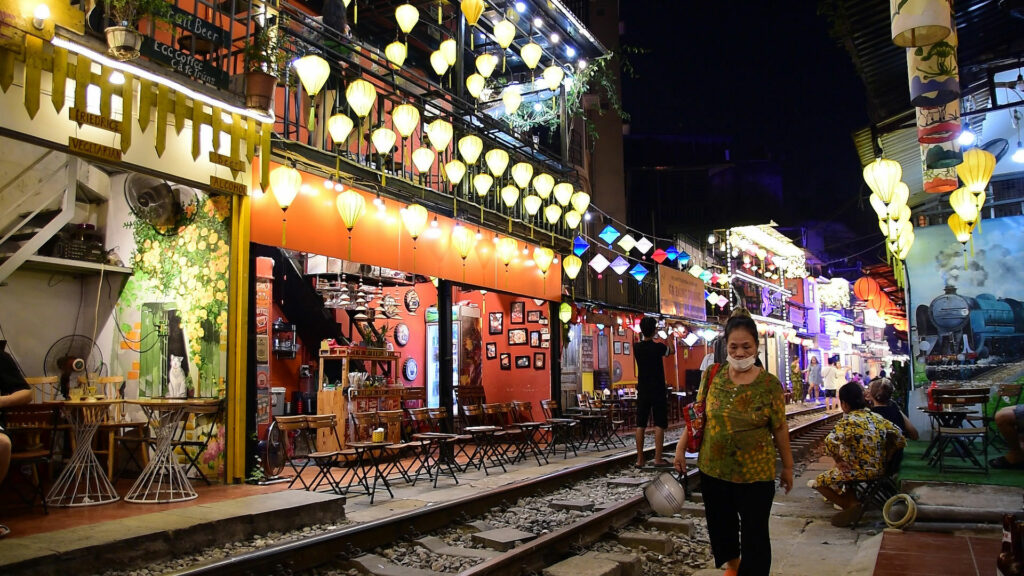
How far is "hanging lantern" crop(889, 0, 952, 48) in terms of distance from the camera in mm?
4371

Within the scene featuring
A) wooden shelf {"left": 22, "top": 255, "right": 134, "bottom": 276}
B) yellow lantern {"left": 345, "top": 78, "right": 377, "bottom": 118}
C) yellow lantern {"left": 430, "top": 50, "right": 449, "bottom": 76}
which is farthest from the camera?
yellow lantern {"left": 430, "top": 50, "right": 449, "bottom": 76}

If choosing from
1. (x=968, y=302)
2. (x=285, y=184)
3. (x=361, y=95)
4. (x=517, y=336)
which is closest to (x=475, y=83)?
(x=361, y=95)

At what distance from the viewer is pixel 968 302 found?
12477 mm

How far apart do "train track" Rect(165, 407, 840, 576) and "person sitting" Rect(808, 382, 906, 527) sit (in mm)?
2089

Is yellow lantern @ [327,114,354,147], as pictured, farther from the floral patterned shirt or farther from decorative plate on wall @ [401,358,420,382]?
decorative plate on wall @ [401,358,420,382]

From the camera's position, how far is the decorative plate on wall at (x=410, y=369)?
1707 cm

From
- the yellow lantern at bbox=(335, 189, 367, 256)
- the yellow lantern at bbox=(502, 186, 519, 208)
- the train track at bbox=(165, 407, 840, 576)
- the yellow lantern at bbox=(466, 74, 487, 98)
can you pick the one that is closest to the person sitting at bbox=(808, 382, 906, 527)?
the train track at bbox=(165, 407, 840, 576)

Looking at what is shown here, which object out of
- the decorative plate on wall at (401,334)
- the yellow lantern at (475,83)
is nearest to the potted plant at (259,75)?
the yellow lantern at (475,83)

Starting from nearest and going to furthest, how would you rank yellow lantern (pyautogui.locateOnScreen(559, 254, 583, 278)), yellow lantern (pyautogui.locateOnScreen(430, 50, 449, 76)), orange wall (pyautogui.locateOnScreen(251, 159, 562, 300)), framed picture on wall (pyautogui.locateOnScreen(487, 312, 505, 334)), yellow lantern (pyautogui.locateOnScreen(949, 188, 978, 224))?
orange wall (pyautogui.locateOnScreen(251, 159, 562, 300)), yellow lantern (pyautogui.locateOnScreen(949, 188, 978, 224)), yellow lantern (pyautogui.locateOnScreen(430, 50, 449, 76)), yellow lantern (pyautogui.locateOnScreen(559, 254, 583, 278)), framed picture on wall (pyautogui.locateOnScreen(487, 312, 505, 334))

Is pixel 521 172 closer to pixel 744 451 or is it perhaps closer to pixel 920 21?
pixel 920 21

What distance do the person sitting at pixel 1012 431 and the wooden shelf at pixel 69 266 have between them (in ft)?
37.6

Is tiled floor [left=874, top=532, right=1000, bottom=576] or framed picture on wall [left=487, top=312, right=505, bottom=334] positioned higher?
framed picture on wall [left=487, top=312, right=505, bottom=334]

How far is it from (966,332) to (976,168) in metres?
4.26

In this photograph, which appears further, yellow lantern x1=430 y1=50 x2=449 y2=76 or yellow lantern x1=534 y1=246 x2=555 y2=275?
yellow lantern x1=534 y1=246 x2=555 y2=275
